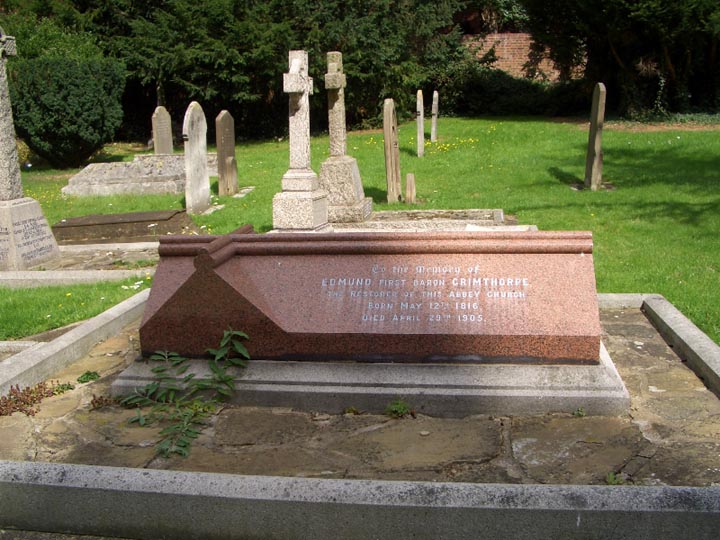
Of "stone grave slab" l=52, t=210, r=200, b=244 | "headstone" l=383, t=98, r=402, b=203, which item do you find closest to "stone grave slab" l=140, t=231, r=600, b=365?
"stone grave slab" l=52, t=210, r=200, b=244

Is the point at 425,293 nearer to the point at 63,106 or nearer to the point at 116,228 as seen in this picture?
the point at 116,228

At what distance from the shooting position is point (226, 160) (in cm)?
1392

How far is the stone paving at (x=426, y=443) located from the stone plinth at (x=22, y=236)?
16.2ft

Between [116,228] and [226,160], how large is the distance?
324 centimetres

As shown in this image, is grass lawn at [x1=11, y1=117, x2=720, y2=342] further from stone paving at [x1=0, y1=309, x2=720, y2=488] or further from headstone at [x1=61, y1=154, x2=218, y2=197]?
stone paving at [x1=0, y1=309, x2=720, y2=488]

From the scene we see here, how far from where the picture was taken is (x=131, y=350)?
5.44 m

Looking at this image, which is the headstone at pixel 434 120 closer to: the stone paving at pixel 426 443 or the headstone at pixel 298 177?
the headstone at pixel 298 177

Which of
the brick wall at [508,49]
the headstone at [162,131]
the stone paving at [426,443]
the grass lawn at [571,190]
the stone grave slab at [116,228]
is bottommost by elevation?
the stone grave slab at [116,228]

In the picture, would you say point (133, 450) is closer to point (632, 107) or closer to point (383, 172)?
point (383, 172)

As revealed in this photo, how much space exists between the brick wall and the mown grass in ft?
74.1

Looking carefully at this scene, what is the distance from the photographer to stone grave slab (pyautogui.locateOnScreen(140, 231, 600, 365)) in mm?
4254

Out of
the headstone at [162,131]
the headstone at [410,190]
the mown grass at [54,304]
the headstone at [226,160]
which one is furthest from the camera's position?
the headstone at [162,131]

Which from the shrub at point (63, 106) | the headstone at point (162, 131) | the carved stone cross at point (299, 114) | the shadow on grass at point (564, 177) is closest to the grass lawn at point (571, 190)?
the shadow on grass at point (564, 177)

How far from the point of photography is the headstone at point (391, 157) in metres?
12.1
